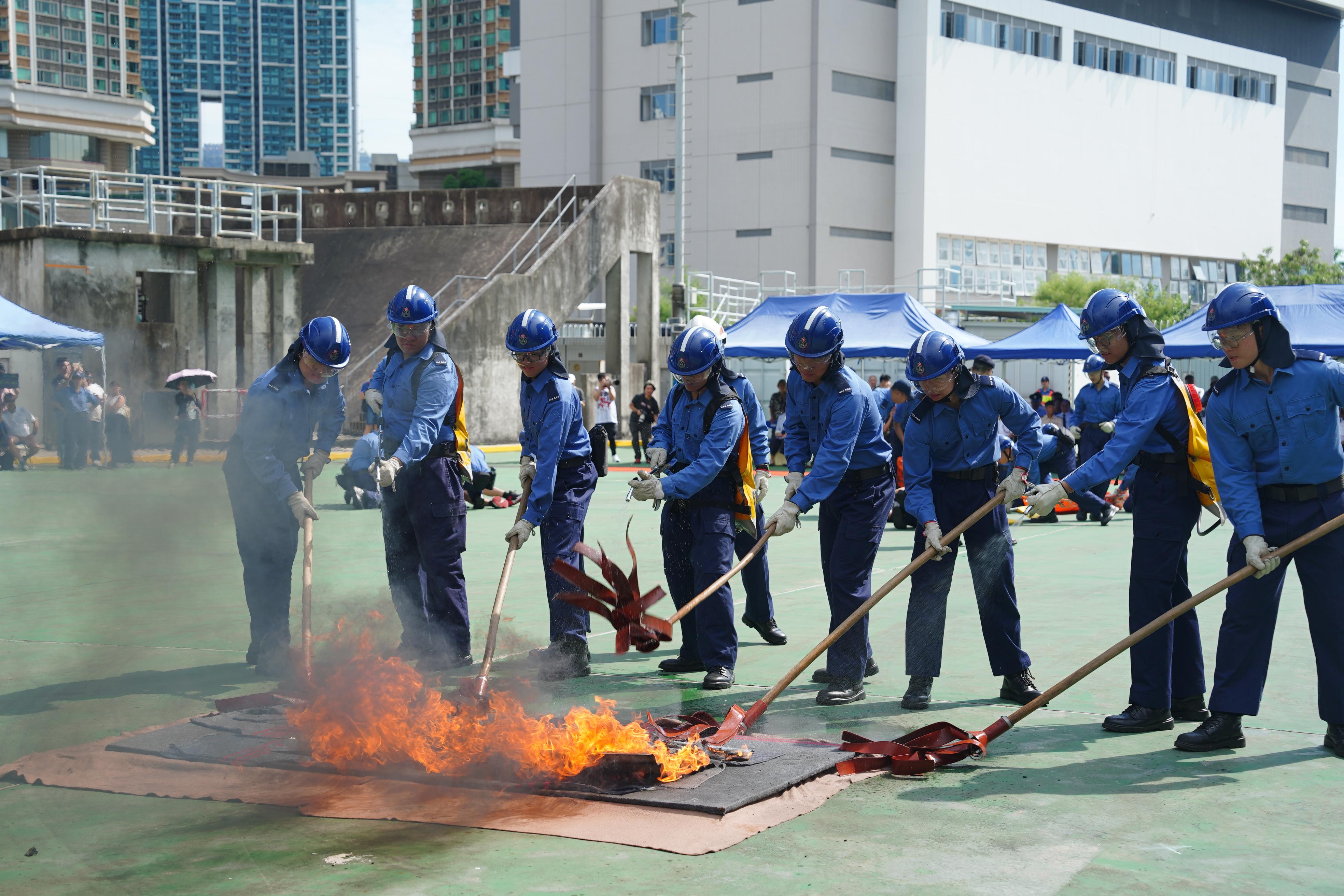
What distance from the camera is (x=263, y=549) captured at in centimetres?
766

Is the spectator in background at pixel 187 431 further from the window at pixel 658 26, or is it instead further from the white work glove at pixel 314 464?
the window at pixel 658 26

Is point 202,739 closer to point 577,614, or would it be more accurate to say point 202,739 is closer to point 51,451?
point 577,614

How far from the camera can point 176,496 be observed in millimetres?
7812

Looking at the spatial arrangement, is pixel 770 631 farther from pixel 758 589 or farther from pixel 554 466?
pixel 554 466

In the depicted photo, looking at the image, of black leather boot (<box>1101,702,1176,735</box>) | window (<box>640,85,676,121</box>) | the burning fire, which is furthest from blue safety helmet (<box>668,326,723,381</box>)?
window (<box>640,85,676,121</box>)

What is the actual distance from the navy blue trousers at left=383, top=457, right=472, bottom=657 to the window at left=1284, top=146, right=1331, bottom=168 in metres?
83.6

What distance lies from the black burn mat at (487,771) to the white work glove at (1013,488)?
163 cm

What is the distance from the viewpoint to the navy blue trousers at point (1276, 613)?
584 centimetres

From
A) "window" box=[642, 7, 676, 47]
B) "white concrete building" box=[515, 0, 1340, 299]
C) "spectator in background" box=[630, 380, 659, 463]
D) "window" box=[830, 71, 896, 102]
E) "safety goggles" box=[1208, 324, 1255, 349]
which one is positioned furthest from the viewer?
"window" box=[642, 7, 676, 47]

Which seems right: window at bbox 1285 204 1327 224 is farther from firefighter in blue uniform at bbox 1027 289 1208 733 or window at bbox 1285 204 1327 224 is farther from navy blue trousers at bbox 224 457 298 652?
navy blue trousers at bbox 224 457 298 652

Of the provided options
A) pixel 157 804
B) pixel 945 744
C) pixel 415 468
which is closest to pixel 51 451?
pixel 415 468

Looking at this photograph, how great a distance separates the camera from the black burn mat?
5141mm

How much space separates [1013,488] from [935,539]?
463 mm

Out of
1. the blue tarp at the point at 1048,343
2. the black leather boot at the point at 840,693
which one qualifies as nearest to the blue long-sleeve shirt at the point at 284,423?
the black leather boot at the point at 840,693
